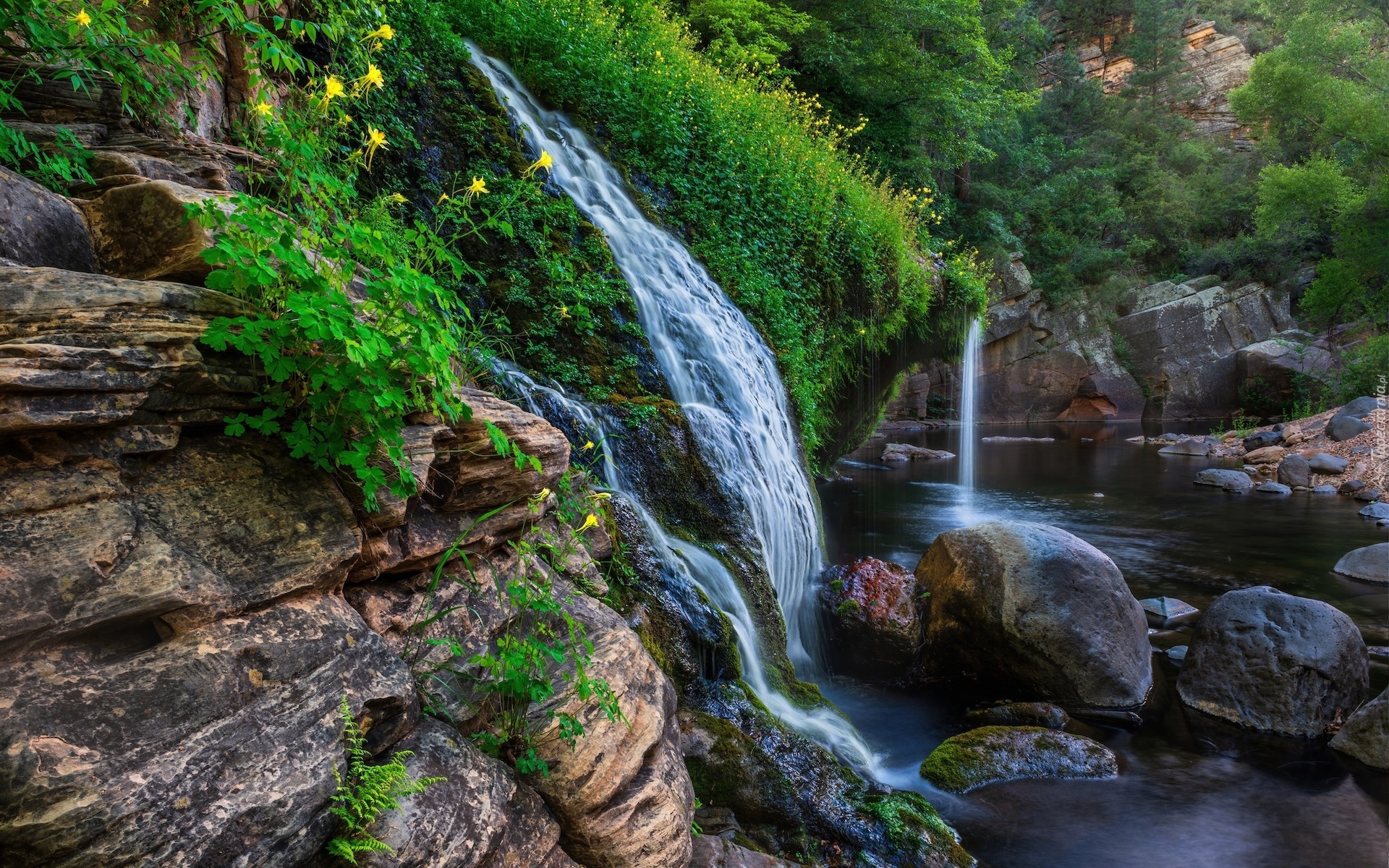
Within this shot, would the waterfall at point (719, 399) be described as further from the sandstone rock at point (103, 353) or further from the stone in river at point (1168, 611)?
the stone in river at point (1168, 611)

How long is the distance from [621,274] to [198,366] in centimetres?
447

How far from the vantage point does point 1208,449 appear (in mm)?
21750

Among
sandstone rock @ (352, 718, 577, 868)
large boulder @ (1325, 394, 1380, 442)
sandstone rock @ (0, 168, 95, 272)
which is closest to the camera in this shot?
sandstone rock @ (352, 718, 577, 868)

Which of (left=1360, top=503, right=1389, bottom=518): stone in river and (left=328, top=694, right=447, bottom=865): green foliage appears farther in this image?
(left=1360, top=503, right=1389, bottom=518): stone in river

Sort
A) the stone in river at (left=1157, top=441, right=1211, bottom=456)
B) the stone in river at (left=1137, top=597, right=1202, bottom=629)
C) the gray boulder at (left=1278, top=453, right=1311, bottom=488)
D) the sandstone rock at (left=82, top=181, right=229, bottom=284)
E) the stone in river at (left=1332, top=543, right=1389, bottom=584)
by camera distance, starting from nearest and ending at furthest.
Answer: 1. the sandstone rock at (left=82, top=181, right=229, bottom=284)
2. the stone in river at (left=1137, top=597, right=1202, bottom=629)
3. the stone in river at (left=1332, top=543, right=1389, bottom=584)
4. the gray boulder at (left=1278, top=453, right=1311, bottom=488)
5. the stone in river at (left=1157, top=441, right=1211, bottom=456)

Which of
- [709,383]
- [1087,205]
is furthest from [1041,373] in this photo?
[709,383]

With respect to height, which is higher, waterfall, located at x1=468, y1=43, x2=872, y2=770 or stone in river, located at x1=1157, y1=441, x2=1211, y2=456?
waterfall, located at x1=468, y1=43, x2=872, y2=770

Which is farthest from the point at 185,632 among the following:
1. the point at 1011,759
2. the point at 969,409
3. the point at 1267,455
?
the point at 969,409

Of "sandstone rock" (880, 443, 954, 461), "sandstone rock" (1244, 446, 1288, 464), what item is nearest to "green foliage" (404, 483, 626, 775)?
"sandstone rock" (880, 443, 954, 461)

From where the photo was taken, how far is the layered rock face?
1705mm

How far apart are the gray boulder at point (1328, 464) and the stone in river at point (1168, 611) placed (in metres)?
11.4

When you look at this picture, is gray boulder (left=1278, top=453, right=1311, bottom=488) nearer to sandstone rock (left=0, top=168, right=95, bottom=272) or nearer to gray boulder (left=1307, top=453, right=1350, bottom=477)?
gray boulder (left=1307, top=453, right=1350, bottom=477)

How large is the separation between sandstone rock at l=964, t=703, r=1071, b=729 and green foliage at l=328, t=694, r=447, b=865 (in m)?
5.01

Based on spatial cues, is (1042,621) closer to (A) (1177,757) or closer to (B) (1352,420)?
(A) (1177,757)
